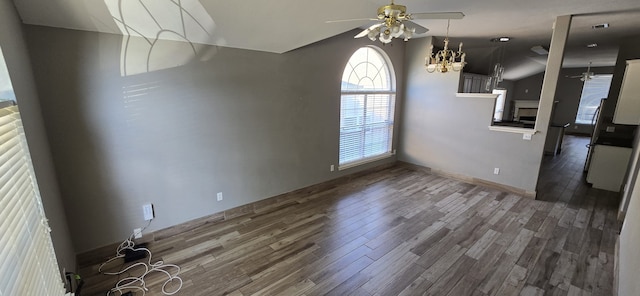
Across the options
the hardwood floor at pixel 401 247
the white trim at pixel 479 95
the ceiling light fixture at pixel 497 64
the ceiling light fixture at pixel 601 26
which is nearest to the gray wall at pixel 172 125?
the hardwood floor at pixel 401 247

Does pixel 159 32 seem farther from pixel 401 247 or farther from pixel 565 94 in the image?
pixel 565 94

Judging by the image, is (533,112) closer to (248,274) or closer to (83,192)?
(248,274)

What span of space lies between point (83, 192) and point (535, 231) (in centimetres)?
477

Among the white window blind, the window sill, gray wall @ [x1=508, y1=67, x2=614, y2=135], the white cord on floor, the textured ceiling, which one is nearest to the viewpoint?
the white window blind

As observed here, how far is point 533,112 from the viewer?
8805 mm

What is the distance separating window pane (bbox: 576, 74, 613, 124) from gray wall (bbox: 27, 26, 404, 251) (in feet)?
35.1

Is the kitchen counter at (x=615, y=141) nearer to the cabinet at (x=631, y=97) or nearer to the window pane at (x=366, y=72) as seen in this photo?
the cabinet at (x=631, y=97)

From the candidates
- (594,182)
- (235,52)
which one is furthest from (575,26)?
(235,52)

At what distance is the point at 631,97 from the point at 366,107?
3.75 metres

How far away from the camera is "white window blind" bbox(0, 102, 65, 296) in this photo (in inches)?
38.3

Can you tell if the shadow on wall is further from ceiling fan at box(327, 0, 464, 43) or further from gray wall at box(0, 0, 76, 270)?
ceiling fan at box(327, 0, 464, 43)

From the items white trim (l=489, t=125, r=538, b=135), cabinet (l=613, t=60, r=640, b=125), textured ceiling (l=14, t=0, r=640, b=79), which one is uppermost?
textured ceiling (l=14, t=0, r=640, b=79)

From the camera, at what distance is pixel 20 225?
1138mm

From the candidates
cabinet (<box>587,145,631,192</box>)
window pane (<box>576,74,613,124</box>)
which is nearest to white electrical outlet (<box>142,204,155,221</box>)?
cabinet (<box>587,145,631,192</box>)
